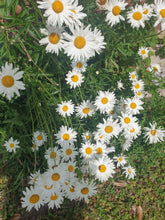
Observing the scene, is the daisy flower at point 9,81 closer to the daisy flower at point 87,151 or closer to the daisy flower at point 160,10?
the daisy flower at point 87,151

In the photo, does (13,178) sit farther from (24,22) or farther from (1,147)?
(24,22)

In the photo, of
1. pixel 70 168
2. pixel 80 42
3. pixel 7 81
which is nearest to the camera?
pixel 7 81

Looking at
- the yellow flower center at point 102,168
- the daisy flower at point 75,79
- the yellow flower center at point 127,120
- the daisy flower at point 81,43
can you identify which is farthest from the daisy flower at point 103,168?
the daisy flower at point 81,43

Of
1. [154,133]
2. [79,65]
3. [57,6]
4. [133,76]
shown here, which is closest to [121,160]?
[154,133]

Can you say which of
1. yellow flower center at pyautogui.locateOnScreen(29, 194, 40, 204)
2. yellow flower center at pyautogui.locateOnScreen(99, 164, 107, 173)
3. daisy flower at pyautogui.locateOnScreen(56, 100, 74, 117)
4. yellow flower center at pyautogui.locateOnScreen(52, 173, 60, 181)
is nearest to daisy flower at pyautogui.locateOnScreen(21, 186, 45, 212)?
yellow flower center at pyautogui.locateOnScreen(29, 194, 40, 204)

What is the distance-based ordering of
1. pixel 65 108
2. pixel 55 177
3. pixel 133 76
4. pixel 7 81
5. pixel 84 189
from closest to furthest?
pixel 7 81 → pixel 55 177 → pixel 84 189 → pixel 65 108 → pixel 133 76

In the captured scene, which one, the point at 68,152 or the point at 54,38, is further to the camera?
the point at 68,152

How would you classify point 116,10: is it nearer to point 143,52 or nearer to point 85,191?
point 143,52

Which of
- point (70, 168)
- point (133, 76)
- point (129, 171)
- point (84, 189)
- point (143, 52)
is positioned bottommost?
point (84, 189)

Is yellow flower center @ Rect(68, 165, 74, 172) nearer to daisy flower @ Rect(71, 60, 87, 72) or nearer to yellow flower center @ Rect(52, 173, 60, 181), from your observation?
yellow flower center @ Rect(52, 173, 60, 181)
